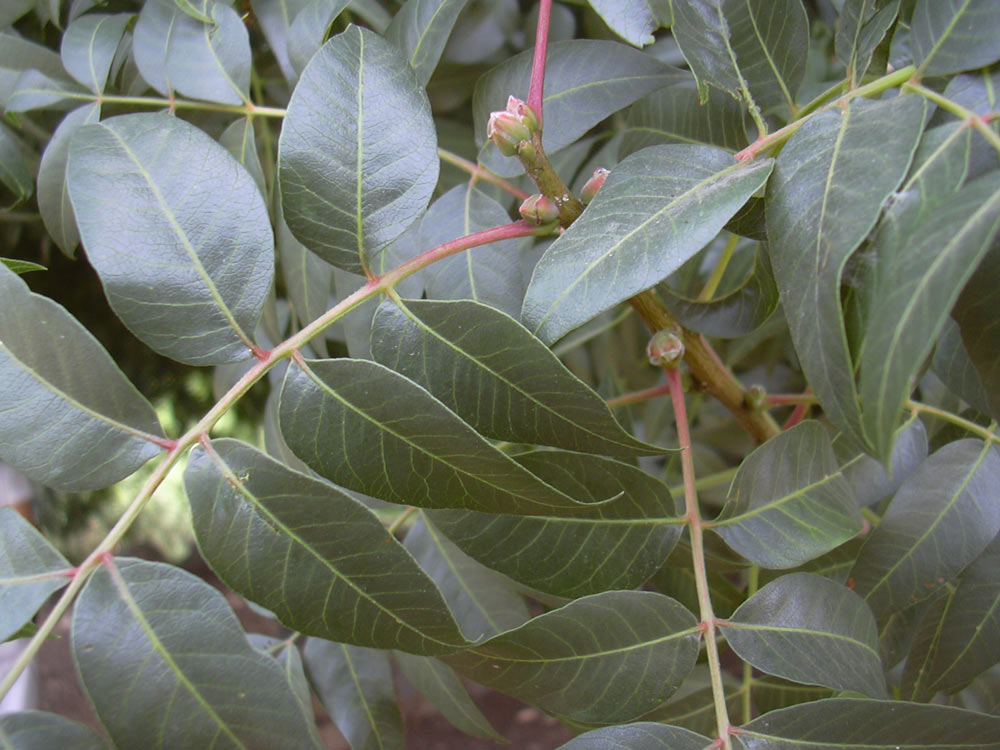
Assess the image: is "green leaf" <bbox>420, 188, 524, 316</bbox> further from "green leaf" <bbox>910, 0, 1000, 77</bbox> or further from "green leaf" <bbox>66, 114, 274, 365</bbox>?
"green leaf" <bbox>910, 0, 1000, 77</bbox>

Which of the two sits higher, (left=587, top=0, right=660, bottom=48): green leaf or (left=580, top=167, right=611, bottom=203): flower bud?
(left=587, top=0, right=660, bottom=48): green leaf

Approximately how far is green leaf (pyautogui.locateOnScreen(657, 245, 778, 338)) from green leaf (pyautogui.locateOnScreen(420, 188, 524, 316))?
102 mm

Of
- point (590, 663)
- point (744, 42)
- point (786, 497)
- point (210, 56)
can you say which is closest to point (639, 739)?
point (590, 663)

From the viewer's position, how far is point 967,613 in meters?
0.47

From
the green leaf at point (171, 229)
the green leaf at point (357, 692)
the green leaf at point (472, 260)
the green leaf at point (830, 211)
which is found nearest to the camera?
the green leaf at point (830, 211)

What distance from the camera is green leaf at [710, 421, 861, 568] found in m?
0.45

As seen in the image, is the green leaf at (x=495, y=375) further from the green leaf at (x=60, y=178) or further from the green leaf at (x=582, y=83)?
the green leaf at (x=60, y=178)

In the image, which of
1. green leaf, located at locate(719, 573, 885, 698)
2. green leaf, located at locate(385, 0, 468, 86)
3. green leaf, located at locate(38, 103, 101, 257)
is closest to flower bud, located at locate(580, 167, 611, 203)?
green leaf, located at locate(385, 0, 468, 86)

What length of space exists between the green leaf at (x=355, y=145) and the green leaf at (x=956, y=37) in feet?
0.79

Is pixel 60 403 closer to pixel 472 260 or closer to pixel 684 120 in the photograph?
pixel 472 260

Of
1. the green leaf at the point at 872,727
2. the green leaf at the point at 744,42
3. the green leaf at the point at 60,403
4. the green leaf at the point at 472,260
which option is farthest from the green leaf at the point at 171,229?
the green leaf at the point at 872,727

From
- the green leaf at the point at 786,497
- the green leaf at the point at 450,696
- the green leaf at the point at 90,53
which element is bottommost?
the green leaf at the point at 450,696

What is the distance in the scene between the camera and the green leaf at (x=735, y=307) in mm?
470

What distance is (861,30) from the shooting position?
404 mm
